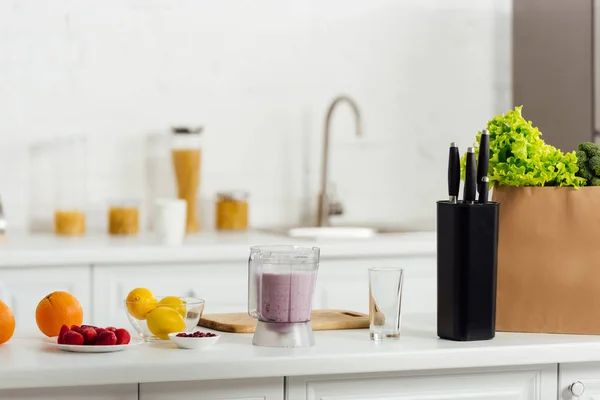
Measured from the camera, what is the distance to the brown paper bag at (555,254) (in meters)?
1.70

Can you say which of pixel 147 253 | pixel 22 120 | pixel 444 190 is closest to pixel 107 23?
pixel 22 120

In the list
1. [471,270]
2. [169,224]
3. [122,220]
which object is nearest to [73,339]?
[471,270]

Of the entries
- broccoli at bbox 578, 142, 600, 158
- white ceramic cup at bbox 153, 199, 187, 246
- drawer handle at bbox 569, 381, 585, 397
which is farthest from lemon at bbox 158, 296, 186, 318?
white ceramic cup at bbox 153, 199, 187, 246

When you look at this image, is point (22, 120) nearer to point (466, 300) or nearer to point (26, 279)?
point (26, 279)

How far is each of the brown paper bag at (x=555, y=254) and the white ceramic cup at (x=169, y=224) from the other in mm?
1553

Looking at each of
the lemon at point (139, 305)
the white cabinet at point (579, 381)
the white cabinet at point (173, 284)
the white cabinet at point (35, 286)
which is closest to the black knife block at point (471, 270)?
the white cabinet at point (579, 381)

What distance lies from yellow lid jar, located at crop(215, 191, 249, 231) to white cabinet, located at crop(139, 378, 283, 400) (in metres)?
2.06

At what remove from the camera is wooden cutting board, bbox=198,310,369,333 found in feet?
5.70

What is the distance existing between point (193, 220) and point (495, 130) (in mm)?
1971

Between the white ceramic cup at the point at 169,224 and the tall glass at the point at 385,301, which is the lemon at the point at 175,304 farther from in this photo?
the white ceramic cup at the point at 169,224

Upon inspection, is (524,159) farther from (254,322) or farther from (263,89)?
(263,89)

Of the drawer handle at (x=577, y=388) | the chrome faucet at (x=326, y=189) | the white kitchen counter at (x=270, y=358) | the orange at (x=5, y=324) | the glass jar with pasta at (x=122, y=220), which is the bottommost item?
the drawer handle at (x=577, y=388)

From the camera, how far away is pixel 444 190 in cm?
390

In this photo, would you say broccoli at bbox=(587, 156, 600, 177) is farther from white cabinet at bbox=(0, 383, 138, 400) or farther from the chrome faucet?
the chrome faucet
